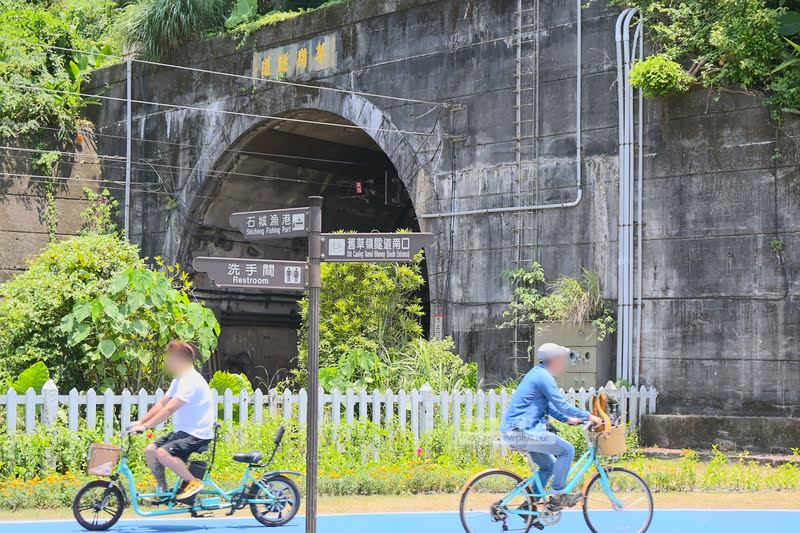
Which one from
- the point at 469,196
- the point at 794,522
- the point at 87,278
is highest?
the point at 469,196

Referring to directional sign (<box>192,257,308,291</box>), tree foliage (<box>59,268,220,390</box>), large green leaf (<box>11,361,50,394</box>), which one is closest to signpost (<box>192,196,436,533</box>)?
directional sign (<box>192,257,308,291</box>)

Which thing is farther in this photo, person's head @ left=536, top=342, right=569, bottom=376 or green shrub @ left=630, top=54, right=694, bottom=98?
green shrub @ left=630, top=54, right=694, bottom=98

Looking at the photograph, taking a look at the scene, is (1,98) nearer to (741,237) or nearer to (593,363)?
(593,363)

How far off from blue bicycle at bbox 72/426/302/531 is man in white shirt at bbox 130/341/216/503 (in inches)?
4.3

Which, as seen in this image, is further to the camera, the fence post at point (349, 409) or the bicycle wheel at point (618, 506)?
the fence post at point (349, 409)

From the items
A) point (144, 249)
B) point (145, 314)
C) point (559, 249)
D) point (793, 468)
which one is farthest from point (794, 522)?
point (144, 249)

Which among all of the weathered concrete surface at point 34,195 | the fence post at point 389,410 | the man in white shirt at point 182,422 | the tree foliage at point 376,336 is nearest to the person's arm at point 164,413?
the man in white shirt at point 182,422

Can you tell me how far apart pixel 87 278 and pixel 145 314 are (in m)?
1.35

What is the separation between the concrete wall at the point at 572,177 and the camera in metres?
13.5

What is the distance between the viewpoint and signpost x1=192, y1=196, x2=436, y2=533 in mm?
7148

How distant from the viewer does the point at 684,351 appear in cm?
1395

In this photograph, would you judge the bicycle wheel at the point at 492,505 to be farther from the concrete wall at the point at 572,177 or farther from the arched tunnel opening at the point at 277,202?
the arched tunnel opening at the point at 277,202

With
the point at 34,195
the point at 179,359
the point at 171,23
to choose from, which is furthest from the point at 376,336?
the point at 34,195

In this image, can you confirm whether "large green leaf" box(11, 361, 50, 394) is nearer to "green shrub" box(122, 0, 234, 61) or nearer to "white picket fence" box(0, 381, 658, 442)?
"white picket fence" box(0, 381, 658, 442)
